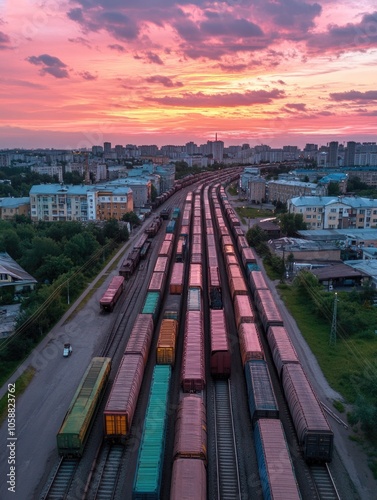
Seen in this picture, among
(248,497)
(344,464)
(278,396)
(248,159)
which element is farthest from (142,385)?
(248,159)

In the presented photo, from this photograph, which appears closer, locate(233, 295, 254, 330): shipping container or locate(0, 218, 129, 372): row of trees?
locate(233, 295, 254, 330): shipping container

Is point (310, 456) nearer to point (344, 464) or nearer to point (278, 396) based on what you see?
point (344, 464)

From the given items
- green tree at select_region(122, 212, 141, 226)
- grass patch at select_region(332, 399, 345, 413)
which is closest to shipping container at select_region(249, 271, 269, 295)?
grass patch at select_region(332, 399, 345, 413)

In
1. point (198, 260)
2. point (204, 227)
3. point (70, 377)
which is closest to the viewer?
point (70, 377)

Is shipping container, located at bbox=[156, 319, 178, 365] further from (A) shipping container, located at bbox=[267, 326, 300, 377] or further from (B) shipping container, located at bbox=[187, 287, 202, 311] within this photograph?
(A) shipping container, located at bbox=[267, 326, 300, 377]

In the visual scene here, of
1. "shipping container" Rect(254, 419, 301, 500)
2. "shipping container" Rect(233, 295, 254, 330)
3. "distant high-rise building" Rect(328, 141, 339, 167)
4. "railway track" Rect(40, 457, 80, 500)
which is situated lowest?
"railway track" Rect(40, 457, 80, 500)

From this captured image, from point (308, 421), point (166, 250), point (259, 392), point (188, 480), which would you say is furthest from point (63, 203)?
point (188, 480)

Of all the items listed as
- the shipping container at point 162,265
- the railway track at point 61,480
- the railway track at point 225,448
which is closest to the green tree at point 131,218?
the shipping container at point 162,265

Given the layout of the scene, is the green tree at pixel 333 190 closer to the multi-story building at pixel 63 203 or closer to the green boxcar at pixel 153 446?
the multi-story building at pixel 63 203
